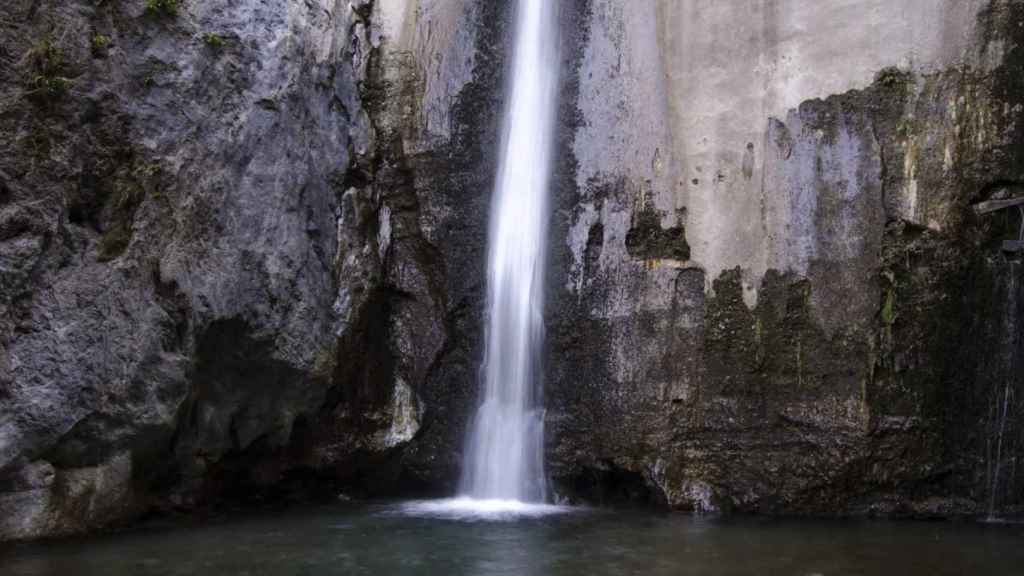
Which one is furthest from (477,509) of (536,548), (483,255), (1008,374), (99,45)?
(99,45)

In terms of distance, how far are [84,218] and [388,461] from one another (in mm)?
3777

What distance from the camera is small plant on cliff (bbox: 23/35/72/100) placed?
280 inches

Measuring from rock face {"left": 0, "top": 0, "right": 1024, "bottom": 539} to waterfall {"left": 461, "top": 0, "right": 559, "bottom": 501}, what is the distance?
0.17 meters

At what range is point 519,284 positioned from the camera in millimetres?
9305

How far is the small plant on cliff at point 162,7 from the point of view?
307 inches

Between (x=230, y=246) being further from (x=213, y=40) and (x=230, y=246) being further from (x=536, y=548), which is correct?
(x=536, y=548)

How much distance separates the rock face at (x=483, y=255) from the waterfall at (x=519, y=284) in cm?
17

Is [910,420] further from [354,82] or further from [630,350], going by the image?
[354,82]

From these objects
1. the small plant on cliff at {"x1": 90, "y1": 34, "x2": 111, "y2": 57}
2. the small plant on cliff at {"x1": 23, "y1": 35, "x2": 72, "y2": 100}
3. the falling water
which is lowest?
the falling water

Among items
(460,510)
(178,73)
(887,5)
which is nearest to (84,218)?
(178,73)

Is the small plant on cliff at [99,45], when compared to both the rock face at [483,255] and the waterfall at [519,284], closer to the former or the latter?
the rock face at [483,255]

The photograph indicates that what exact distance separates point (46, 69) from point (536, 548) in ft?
17.0

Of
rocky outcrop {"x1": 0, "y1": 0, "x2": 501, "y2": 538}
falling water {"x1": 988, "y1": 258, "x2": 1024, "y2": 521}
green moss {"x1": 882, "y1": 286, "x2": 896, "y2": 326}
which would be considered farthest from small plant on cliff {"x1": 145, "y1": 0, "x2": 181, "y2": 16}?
falling water {"x1": 988, "y1": 258, "x2": 1024, "y2": 521}

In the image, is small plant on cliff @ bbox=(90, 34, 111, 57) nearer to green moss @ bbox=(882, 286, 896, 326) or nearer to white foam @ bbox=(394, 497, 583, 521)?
white foam @ bbox=(394, 497, 583, 521)
